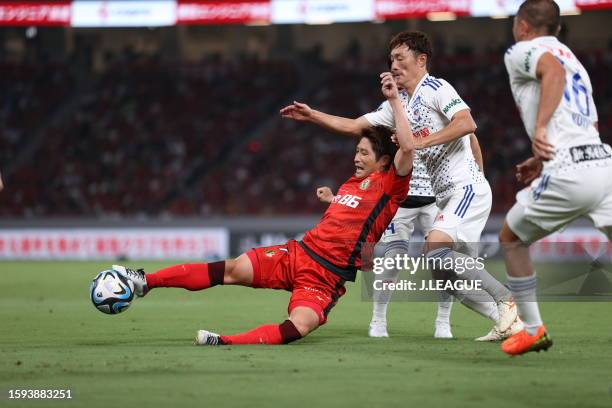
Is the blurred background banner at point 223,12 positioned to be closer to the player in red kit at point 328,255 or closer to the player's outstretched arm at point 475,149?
the player's outstretched arm at point 475,149

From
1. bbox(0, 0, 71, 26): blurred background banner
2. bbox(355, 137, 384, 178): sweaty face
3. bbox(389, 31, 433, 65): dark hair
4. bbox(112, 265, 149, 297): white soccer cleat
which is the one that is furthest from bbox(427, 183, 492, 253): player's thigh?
bbox(0, 0, 71, 26): blurred background banner

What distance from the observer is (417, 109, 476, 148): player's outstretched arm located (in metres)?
7.12

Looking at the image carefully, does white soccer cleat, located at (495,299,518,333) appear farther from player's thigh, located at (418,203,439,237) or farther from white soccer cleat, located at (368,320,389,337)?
player's thigh, located at (418,203,439,237)

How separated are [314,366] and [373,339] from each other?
1.97 metres

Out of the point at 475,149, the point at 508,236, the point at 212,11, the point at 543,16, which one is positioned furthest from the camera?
the point at 212,11

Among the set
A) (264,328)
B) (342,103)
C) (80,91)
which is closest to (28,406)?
(264,328)

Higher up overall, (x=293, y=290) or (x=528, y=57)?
(x=528, y=57)

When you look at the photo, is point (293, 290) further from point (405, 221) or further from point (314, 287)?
point (405, 221)

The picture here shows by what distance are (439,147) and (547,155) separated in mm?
2358

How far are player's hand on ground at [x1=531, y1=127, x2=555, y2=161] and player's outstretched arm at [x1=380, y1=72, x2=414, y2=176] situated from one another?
61.7 inches

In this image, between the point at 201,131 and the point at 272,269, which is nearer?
the point at 272,269

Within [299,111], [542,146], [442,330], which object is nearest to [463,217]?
[442,330]

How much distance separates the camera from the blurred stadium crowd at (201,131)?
2662cm

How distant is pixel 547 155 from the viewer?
5.49 m
